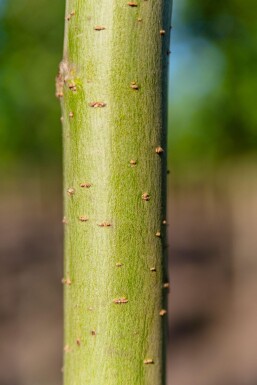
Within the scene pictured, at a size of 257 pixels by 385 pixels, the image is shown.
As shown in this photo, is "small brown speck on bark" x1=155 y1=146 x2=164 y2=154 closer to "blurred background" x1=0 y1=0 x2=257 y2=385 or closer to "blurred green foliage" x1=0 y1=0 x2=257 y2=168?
"blurred background" x1=0 y1=0 x2=257 y2=385

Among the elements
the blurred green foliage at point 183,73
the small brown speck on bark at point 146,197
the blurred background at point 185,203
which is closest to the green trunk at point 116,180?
the small brown speck on bark at point 146,197

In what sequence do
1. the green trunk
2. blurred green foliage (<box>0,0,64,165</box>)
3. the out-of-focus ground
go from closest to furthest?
the green trunk
the out-of-focus ground
blurred green foliage (<box>0,0,64,165</box>)

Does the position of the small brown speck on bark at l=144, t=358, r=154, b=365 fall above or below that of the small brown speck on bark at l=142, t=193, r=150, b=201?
below

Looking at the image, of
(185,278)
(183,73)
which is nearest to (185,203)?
(185,278)

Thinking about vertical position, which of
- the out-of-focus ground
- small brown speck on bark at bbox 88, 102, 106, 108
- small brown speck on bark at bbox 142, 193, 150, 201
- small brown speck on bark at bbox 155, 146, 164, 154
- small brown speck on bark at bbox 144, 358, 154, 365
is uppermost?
small brown speck on bark at bbox 88, 102, 106, 108

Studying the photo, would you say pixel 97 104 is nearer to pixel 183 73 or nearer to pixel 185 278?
pixel 185 278

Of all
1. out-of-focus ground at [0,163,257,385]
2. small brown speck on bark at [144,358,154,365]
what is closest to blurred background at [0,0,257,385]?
out-of-focus ground at [0,163,257,385]

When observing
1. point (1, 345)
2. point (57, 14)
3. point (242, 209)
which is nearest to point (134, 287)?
point (1, 345)
